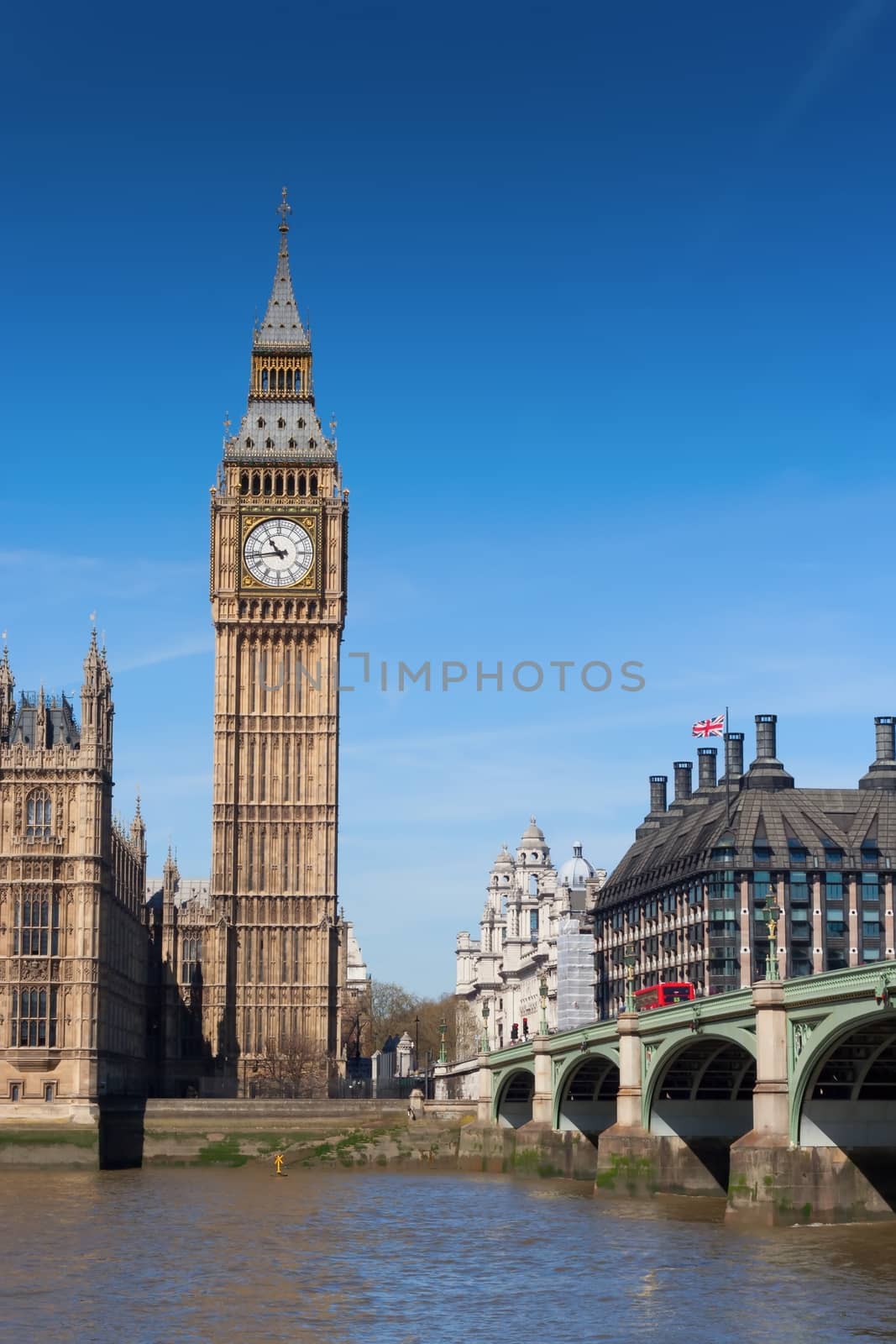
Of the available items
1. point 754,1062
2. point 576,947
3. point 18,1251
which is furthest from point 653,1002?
point 576,947

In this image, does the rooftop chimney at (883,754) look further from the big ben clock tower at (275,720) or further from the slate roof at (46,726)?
the slate roof at (46,726)

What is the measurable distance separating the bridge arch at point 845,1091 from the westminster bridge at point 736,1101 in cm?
5

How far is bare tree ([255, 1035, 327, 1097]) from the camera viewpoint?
131000 mm

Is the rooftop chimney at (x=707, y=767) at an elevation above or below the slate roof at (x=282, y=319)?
below

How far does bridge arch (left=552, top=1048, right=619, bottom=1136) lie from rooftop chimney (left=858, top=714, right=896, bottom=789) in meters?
57.0

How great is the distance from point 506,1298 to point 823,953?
99637 mm

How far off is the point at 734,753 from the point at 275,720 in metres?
38.1

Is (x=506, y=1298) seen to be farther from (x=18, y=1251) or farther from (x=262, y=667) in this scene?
(x=262, y=667)

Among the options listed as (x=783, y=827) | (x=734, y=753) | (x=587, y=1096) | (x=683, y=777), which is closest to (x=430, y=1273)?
(x=587, y=1096)

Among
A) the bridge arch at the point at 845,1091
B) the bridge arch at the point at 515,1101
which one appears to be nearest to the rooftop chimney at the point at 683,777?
the bridge arch at the point at 515,1101

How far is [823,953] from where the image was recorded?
481 feet

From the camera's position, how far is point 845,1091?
2608 inches

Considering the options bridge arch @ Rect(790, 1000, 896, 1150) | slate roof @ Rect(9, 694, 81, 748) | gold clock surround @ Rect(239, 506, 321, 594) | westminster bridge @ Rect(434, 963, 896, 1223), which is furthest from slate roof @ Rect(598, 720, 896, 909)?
bridge arch @ Rect(790, 1000, 896, 1150)

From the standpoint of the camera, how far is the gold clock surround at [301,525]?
5650 inches
